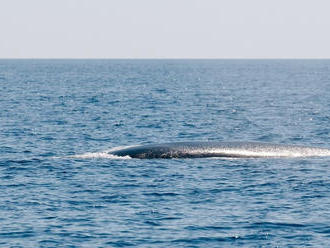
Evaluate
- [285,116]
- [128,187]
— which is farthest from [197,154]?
[285,116]

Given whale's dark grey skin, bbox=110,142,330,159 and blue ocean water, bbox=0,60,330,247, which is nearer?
blue ocean water, bbox=0,60,330,247

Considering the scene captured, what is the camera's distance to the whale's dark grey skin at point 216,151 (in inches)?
2064

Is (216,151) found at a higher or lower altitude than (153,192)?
higher

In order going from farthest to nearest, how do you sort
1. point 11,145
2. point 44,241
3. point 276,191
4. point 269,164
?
point 11,145
point 269,164
point 276,191
point 44,241

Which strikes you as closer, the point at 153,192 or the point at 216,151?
the point at 153,192

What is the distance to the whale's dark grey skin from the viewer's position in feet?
172

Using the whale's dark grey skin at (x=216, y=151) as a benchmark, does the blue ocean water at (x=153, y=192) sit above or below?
below

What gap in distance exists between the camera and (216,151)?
52656mm

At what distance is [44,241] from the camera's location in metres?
32.4

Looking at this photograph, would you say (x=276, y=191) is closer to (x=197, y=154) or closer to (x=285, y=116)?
(x=197, y=154)

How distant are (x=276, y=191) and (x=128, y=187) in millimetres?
8455

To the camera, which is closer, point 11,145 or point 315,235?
point 315,235

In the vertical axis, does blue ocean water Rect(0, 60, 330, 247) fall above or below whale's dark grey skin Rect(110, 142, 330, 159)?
below

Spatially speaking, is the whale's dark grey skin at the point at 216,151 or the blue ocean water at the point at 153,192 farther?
the whale's dark grey skin at the point at 216,151
